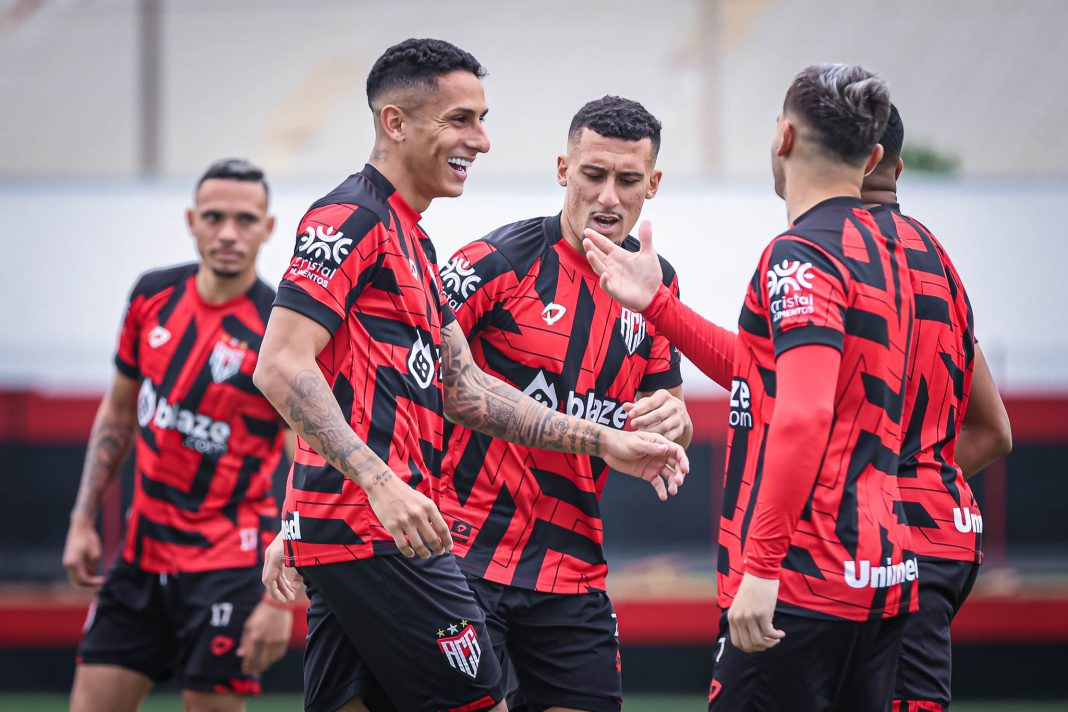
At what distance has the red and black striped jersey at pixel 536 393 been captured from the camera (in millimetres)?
3516

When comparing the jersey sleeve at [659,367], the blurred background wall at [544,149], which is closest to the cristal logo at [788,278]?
the jersey sleeve at [659,367]

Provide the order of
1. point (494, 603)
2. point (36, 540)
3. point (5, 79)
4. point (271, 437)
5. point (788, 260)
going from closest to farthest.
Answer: point (788, 260) → point (494, 603) → point (271, 437) → point (36, 540) → point (5, 79)

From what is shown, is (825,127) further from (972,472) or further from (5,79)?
(5,79)

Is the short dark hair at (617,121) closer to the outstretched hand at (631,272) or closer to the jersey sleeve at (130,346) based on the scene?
the outstretched hand at (631,272)

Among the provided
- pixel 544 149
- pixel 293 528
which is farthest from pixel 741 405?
pixel 544 149

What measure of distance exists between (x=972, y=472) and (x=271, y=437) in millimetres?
2421

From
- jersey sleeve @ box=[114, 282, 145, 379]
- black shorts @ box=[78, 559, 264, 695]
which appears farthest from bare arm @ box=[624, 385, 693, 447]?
jersey sleeve @ box=[114, 282, 145, 379]

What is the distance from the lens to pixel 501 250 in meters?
3.66

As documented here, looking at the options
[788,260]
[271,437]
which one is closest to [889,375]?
[788,260]

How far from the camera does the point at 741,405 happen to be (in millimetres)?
2885

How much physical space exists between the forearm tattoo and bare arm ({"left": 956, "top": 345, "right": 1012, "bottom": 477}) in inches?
117

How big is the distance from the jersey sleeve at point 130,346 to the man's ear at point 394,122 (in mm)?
1903

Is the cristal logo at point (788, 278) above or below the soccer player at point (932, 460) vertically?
above

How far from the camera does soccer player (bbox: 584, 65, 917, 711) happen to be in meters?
2.55
